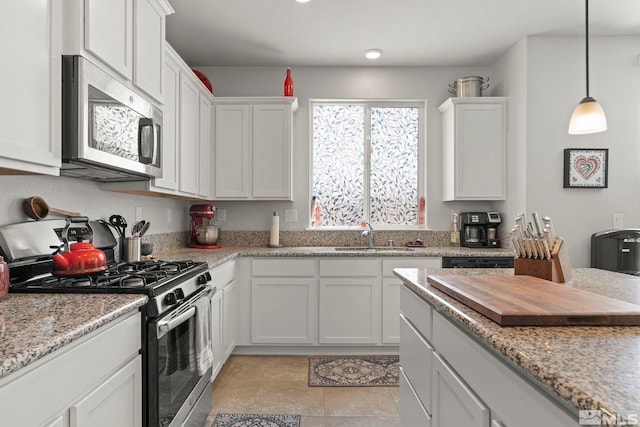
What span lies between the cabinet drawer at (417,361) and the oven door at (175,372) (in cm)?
103

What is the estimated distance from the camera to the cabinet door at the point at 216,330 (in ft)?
8.61

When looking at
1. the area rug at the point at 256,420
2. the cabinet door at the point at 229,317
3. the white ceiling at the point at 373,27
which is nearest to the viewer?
the area rug at the point at 256,420

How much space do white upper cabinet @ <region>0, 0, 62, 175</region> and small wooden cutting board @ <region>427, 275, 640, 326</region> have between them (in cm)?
150

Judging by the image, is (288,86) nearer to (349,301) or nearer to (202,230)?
(202,230)

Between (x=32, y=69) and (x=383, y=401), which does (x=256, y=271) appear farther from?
(x=32, y=69)

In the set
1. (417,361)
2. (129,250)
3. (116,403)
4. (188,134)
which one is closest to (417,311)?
(417,361)

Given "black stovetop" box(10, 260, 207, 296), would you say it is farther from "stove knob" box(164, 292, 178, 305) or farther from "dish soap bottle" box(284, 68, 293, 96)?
"dish soap bottle" box(284, 68, 293, 96)

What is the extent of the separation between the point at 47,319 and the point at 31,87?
30.1 inches

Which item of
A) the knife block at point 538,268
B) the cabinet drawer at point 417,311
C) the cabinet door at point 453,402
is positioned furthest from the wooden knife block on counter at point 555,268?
the cabinet door at point 453,402

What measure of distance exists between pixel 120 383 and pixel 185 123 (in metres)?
2.10

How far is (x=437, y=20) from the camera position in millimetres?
3020

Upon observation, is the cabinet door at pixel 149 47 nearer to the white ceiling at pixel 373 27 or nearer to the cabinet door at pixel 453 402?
the white ceiling at pixel 373 27

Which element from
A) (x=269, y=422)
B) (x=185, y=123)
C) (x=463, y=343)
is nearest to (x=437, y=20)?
(x=185, y=123)

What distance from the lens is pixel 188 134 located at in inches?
120
